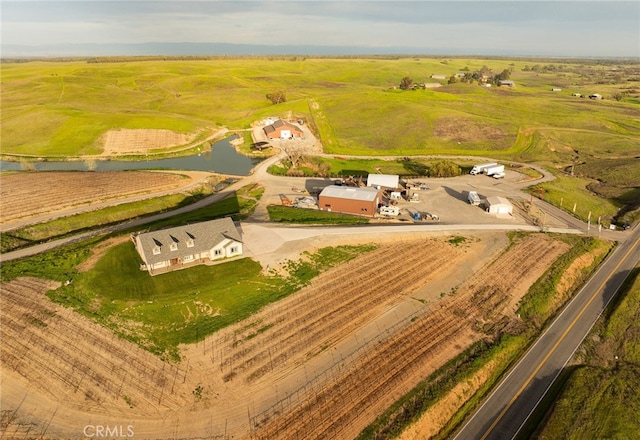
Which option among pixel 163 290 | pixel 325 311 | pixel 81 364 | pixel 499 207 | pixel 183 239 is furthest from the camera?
pixel 499 207

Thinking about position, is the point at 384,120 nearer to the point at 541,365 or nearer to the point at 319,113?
the point at 319,113

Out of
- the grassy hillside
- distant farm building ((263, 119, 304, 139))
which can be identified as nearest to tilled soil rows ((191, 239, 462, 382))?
the grassy hillside

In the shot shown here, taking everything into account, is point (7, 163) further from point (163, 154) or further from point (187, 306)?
point (187, 306)

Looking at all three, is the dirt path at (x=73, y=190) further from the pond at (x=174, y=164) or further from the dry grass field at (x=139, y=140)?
the dry grass field at (x=139, y=140)

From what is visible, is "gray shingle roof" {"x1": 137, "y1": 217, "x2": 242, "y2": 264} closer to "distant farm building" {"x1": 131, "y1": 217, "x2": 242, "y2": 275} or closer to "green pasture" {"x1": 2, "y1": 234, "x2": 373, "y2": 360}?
"distant farm building" {"x1": 131, "y1": 217, "x2": 242, "y2": 275}

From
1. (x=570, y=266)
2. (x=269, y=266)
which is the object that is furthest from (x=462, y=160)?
(x=269, y=266)

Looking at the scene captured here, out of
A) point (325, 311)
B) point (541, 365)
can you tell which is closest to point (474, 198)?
point (541, 365)
